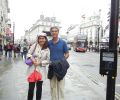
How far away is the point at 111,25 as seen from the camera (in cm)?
651

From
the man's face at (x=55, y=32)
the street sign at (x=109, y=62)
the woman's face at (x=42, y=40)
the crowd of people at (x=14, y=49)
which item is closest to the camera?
the street sign at (x=109, y=62)

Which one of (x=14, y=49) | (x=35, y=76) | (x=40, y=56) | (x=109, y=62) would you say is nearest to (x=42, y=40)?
(x=40, y=56)

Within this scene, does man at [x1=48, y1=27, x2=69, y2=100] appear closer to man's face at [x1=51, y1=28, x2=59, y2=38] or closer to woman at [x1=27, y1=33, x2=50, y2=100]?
man's face at [x1=51, y1=28, x2=59, y2=38]

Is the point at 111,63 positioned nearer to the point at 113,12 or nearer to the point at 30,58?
the point at 113,12

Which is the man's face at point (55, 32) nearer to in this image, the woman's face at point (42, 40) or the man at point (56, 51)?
the man at point (56, 51)

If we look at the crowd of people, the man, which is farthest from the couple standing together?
the crowd of people

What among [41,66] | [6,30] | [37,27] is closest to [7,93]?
[41,66]

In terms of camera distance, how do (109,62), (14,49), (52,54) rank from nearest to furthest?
(109,62), (52,54), (14,49)

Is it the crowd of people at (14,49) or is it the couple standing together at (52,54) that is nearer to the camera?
the couple standing together at (52,54)

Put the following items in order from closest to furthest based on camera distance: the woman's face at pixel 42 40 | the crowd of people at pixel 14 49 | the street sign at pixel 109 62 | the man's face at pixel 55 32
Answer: the street sign at pixel 109 62 → the man's face at pixel 55 32 → the woman's face at pixel 42 40 → the crowd of people at pixel 14 49

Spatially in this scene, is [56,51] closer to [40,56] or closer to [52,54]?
[52,54]

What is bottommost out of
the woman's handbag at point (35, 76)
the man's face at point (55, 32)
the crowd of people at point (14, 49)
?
the crowd of people at point (14, 49)

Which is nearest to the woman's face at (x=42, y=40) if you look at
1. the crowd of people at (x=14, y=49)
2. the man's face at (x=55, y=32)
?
the man's face at (x=55, y=32)

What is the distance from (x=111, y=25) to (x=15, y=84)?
25.0 feet
